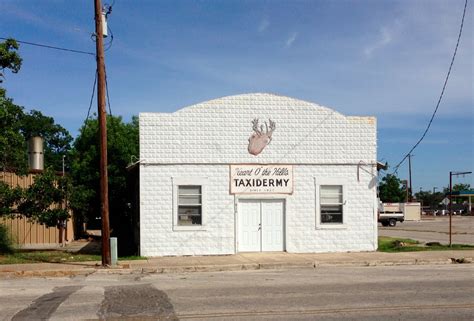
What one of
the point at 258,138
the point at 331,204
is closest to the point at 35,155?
the point at 258,138

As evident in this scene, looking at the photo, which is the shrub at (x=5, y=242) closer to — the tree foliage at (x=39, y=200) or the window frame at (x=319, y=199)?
the tree foliage at (x=39, y=200)

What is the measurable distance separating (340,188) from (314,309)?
36.8ft

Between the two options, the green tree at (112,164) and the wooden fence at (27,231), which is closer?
the wooden fence at (27,231)

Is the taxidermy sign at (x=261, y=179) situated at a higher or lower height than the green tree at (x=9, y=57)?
lower

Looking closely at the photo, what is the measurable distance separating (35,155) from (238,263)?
616 inches

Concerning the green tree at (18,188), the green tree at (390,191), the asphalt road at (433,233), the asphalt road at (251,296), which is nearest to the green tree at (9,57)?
the green tree at (18,188)

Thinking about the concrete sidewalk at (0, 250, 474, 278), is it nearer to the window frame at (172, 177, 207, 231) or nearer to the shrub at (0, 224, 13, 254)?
the window frame at (172, 177, 207, 231)

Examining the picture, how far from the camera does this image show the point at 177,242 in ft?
63.5

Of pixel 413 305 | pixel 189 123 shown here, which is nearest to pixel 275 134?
pixel 189 123

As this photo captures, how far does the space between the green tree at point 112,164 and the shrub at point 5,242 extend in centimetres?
665

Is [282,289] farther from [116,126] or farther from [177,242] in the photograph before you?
[116,126]

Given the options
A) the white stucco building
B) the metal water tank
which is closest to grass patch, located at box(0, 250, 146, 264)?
the white stucco building

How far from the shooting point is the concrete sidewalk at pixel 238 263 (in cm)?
1598

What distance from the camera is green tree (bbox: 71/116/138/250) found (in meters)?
30.4
